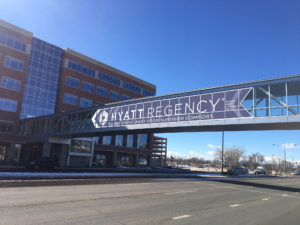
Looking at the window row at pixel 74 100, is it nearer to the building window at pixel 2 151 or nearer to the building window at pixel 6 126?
the building window at pixel 6 126

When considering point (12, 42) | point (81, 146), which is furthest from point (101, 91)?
point (12, 42)

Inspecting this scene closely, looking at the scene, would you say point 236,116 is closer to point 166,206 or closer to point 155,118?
point 155,118

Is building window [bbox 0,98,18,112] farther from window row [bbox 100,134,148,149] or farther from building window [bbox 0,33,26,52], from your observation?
window row [bbox 100,134,148,149]

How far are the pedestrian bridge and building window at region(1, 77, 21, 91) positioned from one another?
23.0 meters

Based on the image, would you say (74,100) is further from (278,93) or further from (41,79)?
(278,93)

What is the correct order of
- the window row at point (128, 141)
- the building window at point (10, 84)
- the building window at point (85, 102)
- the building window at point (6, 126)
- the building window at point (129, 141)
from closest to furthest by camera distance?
the building window at point (6, 126)
the building window at point (10, 84)
the building window at point (85, 102)
the window row at point (128, 141)
the building window at point (129, 141)

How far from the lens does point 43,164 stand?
3000 cm

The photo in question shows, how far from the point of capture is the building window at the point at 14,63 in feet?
154

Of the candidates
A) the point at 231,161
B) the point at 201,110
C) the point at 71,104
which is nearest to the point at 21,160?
the point at 71,104

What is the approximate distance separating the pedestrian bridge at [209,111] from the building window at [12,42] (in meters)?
26.6

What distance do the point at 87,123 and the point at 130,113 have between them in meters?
8.36

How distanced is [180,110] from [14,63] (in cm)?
3917

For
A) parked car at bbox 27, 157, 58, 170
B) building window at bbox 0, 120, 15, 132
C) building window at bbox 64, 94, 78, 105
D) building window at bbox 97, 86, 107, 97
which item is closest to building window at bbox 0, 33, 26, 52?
building window at bbox 64, 94, 78, 105

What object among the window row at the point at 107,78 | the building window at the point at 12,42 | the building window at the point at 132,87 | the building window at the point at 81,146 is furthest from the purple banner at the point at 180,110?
the building window at the point at 132,87
